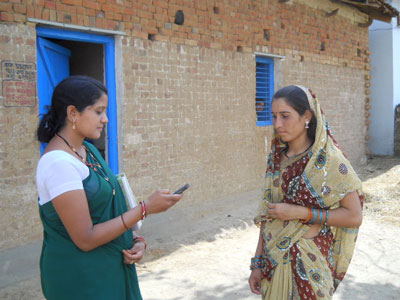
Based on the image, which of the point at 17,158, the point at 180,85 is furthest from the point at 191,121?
the point at 17,158

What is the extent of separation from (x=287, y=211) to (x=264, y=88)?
6.13m

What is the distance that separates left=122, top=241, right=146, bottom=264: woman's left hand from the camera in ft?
6.24

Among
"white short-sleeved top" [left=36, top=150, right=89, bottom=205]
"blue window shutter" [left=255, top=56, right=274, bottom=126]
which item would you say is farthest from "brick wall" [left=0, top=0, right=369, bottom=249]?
"white short-sleeved top" [left=36, top=150, right=89, bottom=205]

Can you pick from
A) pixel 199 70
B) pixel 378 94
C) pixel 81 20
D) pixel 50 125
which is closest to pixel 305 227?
pixel 50 125

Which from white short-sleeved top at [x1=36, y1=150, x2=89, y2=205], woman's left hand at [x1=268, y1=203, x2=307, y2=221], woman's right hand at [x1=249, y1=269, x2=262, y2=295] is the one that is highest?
white short-sleeved top at [x1=36, y1=150, x2=89, y2=205]

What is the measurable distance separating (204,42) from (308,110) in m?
4.39

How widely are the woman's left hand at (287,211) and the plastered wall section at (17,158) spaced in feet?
9.78

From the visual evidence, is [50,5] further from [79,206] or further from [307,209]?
[307,209]

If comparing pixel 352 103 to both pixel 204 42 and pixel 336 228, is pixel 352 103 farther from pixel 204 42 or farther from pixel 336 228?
pixel 336 228

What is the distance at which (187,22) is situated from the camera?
590 centimetres

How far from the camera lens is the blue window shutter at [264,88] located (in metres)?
7.77

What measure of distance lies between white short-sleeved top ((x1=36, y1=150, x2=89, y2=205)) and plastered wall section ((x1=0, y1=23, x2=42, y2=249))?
2.61 meters

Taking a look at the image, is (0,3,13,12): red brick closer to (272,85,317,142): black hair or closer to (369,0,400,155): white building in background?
(272,85,317,142): black hair

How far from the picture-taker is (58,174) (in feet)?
5.28
